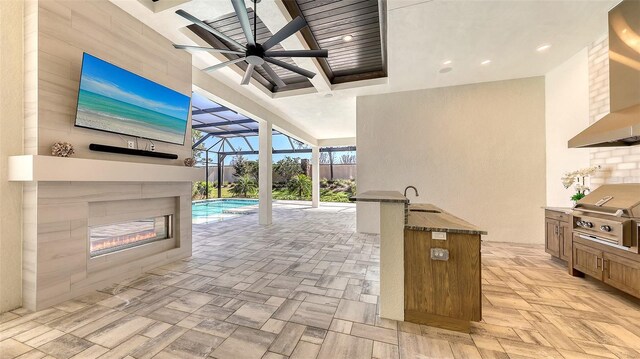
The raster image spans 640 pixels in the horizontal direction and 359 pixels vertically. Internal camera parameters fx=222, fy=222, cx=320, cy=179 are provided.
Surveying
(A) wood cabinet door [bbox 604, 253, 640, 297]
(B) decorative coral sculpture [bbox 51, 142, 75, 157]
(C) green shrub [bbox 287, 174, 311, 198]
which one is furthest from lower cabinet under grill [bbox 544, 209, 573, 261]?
(C) green shrub [bbox 287, 174, 311, 198]

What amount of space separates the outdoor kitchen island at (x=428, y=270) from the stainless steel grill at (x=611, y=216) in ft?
5.37

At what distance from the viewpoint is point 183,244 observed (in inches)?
132

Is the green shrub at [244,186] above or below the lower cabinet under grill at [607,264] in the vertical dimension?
above

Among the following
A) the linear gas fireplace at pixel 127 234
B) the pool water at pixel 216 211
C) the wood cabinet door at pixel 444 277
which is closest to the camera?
the wood cabinet door at pixel 444 277

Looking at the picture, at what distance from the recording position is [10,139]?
1982 mm

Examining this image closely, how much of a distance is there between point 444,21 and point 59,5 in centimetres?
406

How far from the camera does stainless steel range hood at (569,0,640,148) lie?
7.43 ft

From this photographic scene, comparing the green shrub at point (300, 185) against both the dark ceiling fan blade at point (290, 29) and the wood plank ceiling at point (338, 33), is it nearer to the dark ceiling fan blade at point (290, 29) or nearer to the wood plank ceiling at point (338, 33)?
the wood plank ceiling at point (338, 33)

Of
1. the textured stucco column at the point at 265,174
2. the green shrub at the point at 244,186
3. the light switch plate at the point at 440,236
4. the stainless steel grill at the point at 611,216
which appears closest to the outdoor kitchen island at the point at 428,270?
the light switch plate at the point at 440,236

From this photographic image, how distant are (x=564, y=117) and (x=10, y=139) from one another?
6.95m

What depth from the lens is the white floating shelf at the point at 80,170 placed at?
187 cm

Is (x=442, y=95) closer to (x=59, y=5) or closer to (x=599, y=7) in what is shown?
(x=599, y=7)

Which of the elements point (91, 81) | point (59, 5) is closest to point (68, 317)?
point (91, 81)

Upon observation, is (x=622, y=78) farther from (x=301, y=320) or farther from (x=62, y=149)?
(x=62, y=149)
